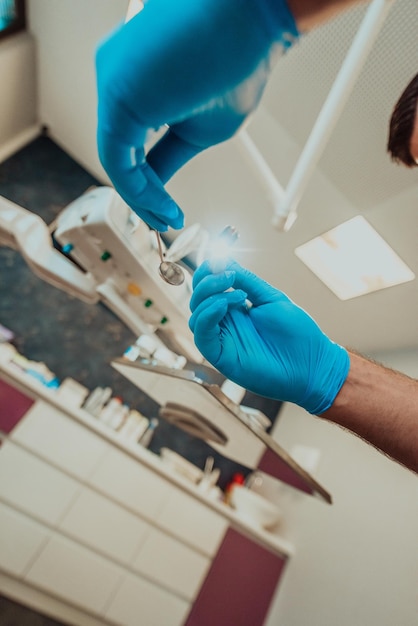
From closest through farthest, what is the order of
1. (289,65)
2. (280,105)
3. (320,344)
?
(320,344) < (289,65) < (280,105)

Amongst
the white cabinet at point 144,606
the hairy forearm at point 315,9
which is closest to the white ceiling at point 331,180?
the hairy forearm at point 315,9

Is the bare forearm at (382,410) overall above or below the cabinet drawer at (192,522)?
above

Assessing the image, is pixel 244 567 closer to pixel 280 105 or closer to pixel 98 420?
pixel 98 420

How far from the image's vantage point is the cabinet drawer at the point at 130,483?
2305 millimetres

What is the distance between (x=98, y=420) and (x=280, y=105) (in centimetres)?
222

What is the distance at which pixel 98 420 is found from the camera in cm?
249

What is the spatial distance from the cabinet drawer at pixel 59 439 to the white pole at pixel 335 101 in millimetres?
1774

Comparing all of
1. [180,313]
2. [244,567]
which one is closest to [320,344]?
[180,313]

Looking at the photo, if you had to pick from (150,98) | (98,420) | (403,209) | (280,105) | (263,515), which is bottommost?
(263,515)

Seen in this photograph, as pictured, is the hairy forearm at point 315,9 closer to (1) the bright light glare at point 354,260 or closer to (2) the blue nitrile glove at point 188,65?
(2) the blue nitrile glove at point 188,65

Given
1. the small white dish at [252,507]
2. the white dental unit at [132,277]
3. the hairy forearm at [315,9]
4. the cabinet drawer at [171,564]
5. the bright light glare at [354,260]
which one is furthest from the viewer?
the small white dish at [252,507]

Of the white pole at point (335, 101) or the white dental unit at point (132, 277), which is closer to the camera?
the white pole at point (335, 101)

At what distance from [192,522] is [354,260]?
209 centimetres

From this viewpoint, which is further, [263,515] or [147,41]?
[263,515]
